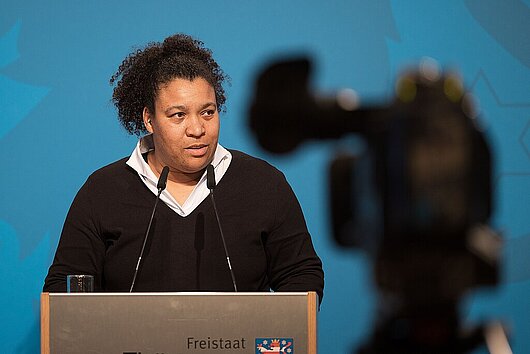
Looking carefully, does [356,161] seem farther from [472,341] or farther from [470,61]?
[470,61]

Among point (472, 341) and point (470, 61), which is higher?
point (470, 61)

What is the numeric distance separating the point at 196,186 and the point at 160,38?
84cm

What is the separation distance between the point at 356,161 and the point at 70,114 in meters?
2.41

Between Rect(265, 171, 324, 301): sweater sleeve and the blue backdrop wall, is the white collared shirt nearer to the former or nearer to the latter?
Rect(265, 171, 324, 301): sweater sleeve

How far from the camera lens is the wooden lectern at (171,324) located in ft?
4.90

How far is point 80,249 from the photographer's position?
1.98 meters

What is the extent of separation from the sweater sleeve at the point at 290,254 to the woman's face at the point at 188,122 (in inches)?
9.6

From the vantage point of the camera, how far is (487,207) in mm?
408

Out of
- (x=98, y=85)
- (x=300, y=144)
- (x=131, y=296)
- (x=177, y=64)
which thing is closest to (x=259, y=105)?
(x=300, y=144)

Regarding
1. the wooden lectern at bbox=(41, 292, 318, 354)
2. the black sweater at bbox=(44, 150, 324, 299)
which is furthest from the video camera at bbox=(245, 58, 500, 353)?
the black sweater at bbox=(44, 150, 324, 299)

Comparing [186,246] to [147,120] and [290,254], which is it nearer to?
[290,254]

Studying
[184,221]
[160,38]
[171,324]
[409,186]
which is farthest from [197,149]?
[409,186]

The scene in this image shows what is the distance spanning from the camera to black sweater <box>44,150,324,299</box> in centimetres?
198

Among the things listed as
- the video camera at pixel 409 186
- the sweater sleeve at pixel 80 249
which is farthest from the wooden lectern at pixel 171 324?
the video camera at pixel 409 186
